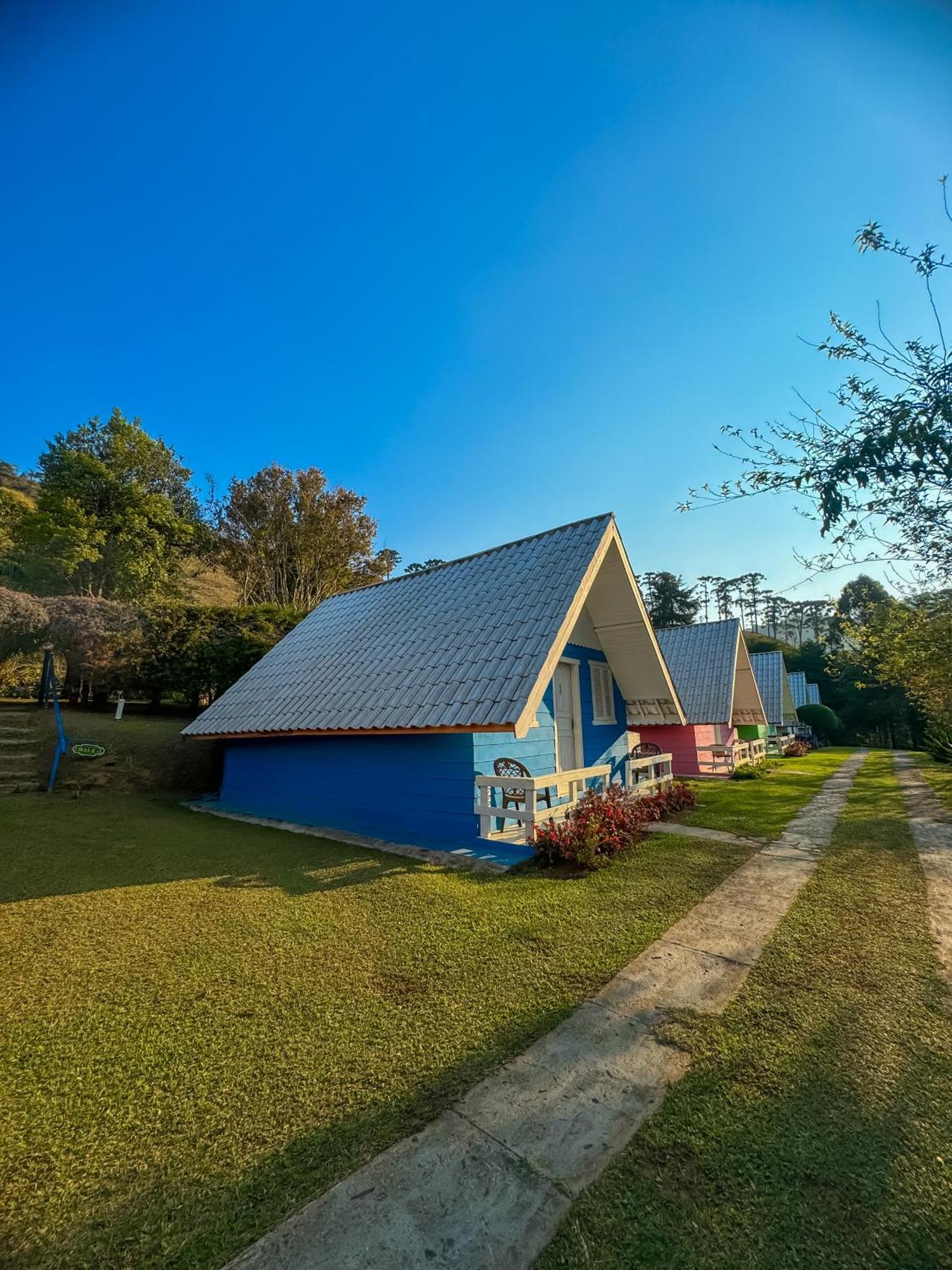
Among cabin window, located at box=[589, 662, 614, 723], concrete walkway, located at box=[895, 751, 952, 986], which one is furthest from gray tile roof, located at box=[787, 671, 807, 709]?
cabin window, located at box=[589, 662, 614, 723]

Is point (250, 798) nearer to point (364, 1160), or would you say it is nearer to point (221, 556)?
point (364, 1160)

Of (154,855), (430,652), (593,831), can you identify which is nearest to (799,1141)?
(593,831)

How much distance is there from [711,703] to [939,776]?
284 inches

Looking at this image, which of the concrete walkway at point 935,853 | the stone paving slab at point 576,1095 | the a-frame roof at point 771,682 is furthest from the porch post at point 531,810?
the a-frame roof at point 771,682

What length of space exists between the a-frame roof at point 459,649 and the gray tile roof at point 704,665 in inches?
274

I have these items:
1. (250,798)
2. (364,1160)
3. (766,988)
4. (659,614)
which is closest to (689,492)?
(766,988)

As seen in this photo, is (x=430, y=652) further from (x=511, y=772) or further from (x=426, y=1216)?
(x=426, y=1216)

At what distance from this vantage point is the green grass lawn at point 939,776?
12.3m

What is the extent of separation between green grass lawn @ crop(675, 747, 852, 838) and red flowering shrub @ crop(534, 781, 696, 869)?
64.4 inches

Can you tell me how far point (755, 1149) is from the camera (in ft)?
7.29

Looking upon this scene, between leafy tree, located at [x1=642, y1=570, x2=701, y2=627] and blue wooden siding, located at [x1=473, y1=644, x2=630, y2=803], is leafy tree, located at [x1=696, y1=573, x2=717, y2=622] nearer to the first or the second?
leafy tree, located at [x1=642, y1=570, x2=701, y2=627]

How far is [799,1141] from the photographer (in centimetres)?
226

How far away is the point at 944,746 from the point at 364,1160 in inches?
936

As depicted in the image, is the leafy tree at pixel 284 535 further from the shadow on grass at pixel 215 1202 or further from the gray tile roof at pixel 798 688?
the gray tile roof at pixel 798 688
